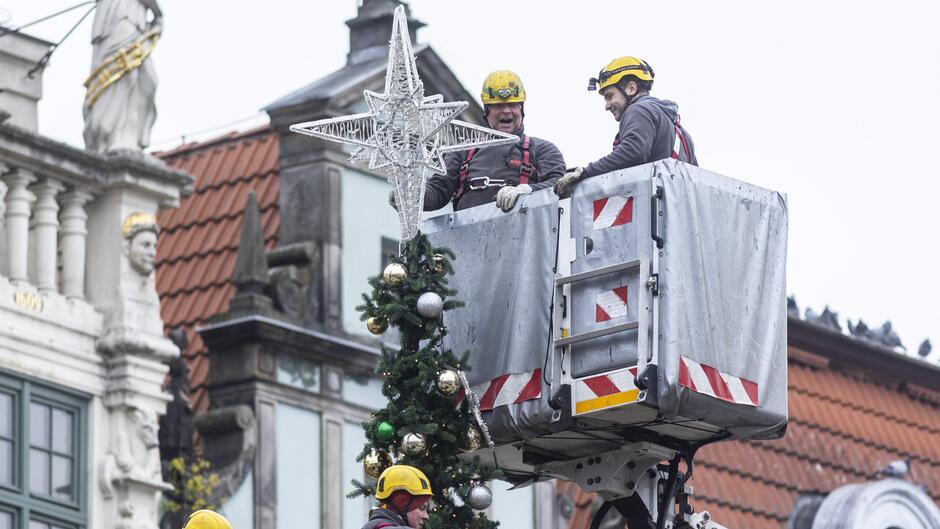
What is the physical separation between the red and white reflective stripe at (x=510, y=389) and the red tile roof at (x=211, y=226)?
11.7 m

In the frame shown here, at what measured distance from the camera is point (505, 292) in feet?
60.6

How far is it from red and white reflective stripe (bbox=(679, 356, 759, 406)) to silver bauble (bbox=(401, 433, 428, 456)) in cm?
137

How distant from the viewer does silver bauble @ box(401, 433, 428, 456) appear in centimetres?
1750

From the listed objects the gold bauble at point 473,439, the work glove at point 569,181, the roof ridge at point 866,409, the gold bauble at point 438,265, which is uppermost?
the roof ridge at point 866,409

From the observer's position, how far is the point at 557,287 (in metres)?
18.0

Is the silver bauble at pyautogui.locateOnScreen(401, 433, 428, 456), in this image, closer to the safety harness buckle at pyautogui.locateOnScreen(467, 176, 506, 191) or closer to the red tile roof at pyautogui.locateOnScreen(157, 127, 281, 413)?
the safety harness buckle at pyautogui.locateOnScreen(467, 176, 506, 191)

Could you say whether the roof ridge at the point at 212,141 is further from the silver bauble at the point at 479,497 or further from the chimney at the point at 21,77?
the silver bauble at the point at 479,497

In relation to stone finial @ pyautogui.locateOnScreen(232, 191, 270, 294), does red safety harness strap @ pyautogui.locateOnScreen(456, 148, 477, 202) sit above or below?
below

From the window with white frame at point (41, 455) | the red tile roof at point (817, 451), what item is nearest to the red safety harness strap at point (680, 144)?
the window with white frame at point (41, 455)

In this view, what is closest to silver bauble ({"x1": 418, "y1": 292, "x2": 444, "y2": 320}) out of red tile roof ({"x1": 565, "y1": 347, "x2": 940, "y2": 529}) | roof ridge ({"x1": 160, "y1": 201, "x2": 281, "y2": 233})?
roof ridge ({"x1": 160, "y1": 201, "x2": 281, "y2": 233})

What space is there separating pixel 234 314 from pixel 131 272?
1.99m

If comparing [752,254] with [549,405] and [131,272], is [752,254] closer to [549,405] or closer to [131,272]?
[549,405]

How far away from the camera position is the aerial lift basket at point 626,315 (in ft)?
57.8

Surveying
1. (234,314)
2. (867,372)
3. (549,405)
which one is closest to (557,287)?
(549,405)
